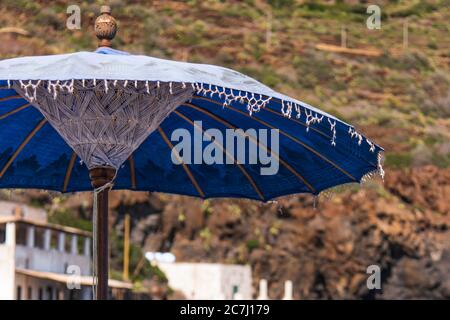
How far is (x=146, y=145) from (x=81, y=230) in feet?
136

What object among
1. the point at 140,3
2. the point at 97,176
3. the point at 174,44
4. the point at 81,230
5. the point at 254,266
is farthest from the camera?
the point at 140,3

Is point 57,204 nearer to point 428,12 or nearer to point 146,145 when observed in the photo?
point 428,12

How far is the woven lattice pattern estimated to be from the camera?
→ 11523 mm

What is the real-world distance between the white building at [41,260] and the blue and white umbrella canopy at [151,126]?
31.2m

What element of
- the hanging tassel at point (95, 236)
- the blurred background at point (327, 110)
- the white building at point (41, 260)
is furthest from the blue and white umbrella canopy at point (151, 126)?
the white building at point (41, 260)

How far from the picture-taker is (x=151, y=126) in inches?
472

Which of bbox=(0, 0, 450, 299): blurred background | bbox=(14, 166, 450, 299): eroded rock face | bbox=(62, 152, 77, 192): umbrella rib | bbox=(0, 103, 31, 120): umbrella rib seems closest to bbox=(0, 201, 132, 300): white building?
bbox=(0, 0, 450, 299): blurred background

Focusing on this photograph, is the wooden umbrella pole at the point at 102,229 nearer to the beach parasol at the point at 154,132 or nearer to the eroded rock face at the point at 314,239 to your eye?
the beach parasol at the point at 154,132

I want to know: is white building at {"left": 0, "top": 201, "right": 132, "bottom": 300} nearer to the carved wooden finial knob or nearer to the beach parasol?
the beach parasol

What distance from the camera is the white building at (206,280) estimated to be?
53625 mm

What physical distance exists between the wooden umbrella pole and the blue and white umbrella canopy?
9cm

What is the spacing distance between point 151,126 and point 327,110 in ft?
183
